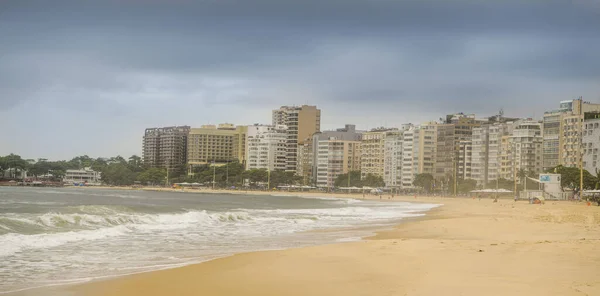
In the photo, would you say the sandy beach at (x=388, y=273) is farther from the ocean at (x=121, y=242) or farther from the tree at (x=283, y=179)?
the tree at (x=283, y=179)

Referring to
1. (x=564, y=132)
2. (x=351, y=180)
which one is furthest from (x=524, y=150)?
(x=351, y=180)

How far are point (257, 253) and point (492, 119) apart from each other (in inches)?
6495

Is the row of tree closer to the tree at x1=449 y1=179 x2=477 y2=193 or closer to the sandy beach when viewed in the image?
the tree at x1=449 y1=179 x2=477 y2=193

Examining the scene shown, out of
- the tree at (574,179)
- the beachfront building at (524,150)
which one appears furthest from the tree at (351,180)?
the tree at (574,179)

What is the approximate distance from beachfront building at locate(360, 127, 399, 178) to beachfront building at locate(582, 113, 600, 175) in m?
80.6

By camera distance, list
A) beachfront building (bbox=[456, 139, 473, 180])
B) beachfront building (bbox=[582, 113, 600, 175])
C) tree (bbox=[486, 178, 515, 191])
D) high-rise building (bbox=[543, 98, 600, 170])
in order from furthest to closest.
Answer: beachfront building (bbox=[456, 139, 473, 180]), tree (bbox=[486, 178, 515, 191]), high-rise building (bbox=[543, 98, 600, 170]), beachfront building (bbox=[582, 113, 600, 175])

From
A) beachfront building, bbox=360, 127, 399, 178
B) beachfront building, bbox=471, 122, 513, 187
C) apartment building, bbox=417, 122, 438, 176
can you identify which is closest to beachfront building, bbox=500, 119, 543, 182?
beachfront building, bbox=471, 122, 513, 187

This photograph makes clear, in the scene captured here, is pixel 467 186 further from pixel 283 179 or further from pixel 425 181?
pixel 283 179

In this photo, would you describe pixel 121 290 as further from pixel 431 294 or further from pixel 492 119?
pixel 492 119

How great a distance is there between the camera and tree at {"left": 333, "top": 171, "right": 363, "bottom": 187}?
182225mm

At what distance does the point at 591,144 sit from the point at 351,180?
81477 mm

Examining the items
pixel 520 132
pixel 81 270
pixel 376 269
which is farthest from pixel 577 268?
pixel 520 132

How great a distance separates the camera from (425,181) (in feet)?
534

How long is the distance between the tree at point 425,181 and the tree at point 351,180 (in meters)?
19.9
